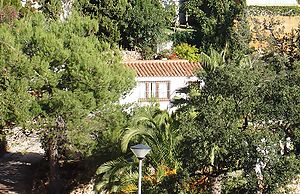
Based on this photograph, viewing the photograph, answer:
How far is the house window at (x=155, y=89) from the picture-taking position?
28984 mm

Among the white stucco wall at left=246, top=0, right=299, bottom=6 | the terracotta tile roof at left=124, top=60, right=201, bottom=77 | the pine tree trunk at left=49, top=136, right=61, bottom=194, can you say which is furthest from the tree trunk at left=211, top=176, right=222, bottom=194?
the white stucco wall at left=246, top=0, right=299, bottom=6

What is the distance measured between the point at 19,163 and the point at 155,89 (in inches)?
319

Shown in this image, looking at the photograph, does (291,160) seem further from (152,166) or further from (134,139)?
(134,139)

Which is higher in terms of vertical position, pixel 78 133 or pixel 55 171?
pixel 78 133

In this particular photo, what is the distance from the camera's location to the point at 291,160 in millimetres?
11453

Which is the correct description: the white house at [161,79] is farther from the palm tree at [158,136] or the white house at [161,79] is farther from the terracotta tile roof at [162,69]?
the palm tree at [158,136]

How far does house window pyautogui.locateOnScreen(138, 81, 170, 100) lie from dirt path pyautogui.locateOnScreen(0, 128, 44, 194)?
19.7ft

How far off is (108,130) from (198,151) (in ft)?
25.0

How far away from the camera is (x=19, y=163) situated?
24.3 m

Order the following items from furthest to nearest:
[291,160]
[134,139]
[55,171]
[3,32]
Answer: [55,171]
[3,32]
[134,139]
[291,160]

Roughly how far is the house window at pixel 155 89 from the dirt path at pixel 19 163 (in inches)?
236

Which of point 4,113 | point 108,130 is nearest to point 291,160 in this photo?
point 108,130

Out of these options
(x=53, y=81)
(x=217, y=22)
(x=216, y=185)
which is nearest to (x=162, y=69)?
(x=217, y=22)

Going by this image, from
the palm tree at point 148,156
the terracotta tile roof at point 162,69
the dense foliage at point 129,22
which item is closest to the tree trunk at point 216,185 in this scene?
the palm tree at point 148,156
